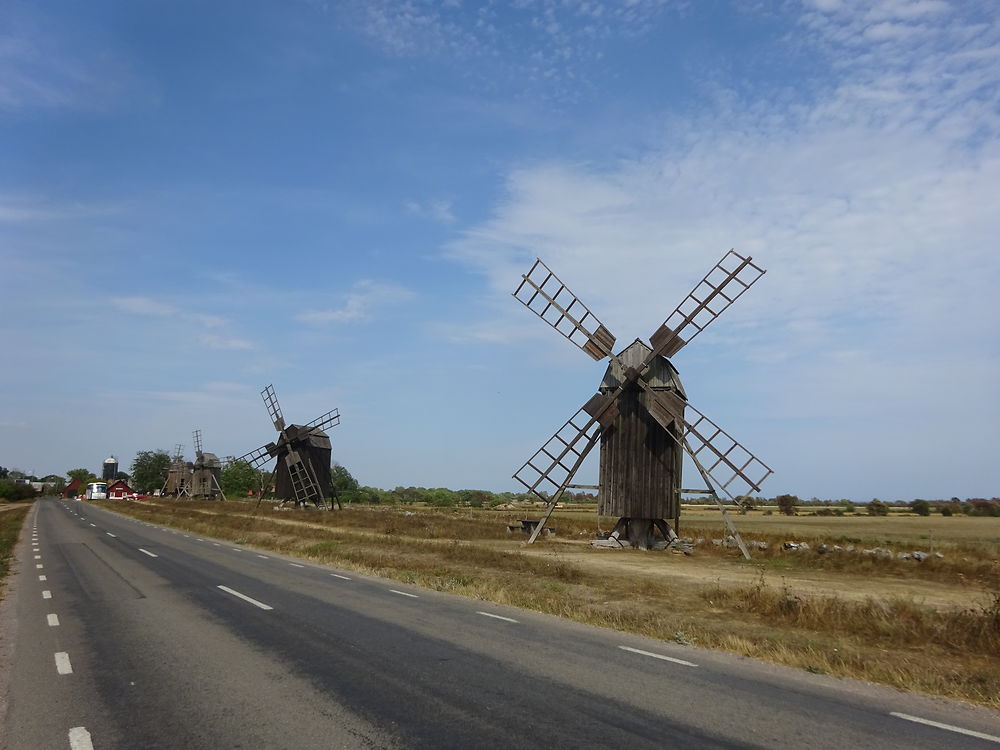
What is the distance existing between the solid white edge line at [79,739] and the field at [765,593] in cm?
837

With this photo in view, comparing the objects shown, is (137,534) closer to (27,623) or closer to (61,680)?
(27,623)

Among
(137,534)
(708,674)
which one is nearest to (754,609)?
(708,674)

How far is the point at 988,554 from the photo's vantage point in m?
27.4

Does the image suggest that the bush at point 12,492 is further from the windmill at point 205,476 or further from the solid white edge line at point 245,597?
the solid white edge line at point 245,597

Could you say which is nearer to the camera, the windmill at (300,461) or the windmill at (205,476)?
the windmill at (300,461)

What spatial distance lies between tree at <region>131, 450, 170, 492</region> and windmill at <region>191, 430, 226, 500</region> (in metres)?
54.1

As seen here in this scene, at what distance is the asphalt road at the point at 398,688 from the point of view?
623 centimetres

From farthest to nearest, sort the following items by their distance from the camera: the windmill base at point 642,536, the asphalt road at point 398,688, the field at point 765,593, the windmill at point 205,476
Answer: the windmill at point 205,476
the windmill base at point 642,536
the field at point 765,593
the asphalt road at point 398,688

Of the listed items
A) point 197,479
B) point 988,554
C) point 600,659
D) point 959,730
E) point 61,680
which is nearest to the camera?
point 959,730

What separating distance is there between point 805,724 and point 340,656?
5632mm

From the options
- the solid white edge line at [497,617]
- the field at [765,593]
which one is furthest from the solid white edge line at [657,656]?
the solid white edge line at [497,617]

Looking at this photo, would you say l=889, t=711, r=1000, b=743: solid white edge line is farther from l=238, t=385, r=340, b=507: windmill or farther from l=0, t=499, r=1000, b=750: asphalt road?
l=238, t=385, r=340, b=507: windmill

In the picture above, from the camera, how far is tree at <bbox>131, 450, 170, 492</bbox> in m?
155

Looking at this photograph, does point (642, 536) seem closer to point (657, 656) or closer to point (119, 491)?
point (657, 656)
